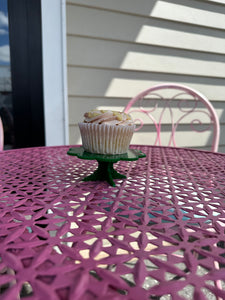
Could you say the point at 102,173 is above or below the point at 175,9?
below

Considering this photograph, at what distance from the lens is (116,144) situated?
49 centimetres

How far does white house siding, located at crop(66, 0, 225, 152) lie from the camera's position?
4.24 ft

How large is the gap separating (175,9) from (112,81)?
0.65 metres

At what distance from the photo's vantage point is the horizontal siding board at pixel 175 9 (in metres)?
1.30

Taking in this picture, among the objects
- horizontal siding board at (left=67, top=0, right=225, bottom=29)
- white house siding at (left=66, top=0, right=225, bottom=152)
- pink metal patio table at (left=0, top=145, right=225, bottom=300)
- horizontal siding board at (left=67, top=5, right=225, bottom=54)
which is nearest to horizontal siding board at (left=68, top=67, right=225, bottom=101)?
white house siding at (left=66, top=0, right=225, bottom=152)

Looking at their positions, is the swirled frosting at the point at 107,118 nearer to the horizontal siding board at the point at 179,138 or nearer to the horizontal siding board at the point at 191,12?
the horizontal siding board at the point at 179,138

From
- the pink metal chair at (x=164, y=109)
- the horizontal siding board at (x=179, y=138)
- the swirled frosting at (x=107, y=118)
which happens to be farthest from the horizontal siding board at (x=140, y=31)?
the swirled frosting at (x=107, y=118)

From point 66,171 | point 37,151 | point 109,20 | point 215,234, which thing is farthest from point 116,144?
point 109,20

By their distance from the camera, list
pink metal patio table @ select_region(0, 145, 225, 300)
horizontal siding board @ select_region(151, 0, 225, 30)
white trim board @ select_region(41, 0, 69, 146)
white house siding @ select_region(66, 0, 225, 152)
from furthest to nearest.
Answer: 1. horizontal siding board @ select_region(151, 0, 225, 30)
2. white house siding @ select_region(66, 0, 225, 152)
3. white trim board @ select_region(41, 0, 69, 146)
4. pink metal patio table @ select_region(0, 145, 225, 300)

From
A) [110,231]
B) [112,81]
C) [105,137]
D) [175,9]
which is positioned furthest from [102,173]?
[175,9]

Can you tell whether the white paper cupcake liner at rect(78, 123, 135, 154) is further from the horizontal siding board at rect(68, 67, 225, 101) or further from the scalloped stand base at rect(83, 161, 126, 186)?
the horizontal siding board at rect(68, 67, 225, 101)

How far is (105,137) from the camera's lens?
474mm

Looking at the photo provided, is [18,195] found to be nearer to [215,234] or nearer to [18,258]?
[18,258]

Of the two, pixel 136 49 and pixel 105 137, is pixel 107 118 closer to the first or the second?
pixel 105 137
